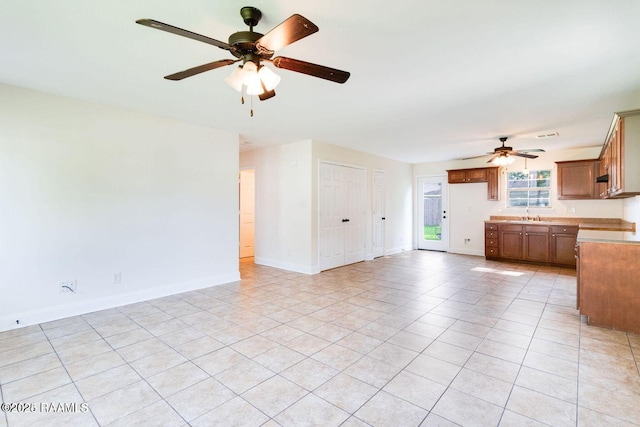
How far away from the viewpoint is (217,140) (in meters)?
4.83

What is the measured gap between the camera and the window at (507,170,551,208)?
6672mm

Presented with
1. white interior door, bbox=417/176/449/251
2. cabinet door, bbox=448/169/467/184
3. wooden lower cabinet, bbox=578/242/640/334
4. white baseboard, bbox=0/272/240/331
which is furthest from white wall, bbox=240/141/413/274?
wooden lower cabinet, bbox=578/242/640/334

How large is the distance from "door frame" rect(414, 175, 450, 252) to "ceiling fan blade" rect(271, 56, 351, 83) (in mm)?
6950

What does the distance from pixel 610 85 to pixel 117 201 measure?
5.76 m

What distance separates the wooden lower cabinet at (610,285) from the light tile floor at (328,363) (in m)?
0.17

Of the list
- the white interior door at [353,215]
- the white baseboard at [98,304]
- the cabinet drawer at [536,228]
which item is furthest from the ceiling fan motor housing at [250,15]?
the cabinet drawer at [536,228]

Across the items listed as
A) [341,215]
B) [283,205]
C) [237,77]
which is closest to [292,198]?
[283,205]

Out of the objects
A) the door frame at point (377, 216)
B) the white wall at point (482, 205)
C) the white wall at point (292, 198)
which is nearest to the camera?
the white wall at point (292, 198)

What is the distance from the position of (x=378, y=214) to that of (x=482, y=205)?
2698 millimetres

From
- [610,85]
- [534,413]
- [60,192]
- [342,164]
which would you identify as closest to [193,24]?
[60,192]

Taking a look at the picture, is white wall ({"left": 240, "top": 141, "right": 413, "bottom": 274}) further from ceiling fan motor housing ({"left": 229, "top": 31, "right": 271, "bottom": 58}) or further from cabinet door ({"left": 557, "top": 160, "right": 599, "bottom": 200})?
cabinet door ({"left": 557, "top": 160, "right": 599, "bottom": 200})

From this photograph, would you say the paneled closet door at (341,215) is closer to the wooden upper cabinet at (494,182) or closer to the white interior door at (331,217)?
the white interior door at (331,217)

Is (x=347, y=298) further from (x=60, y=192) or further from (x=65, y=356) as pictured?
(x=60, y=192)

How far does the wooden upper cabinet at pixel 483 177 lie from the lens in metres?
7.16
